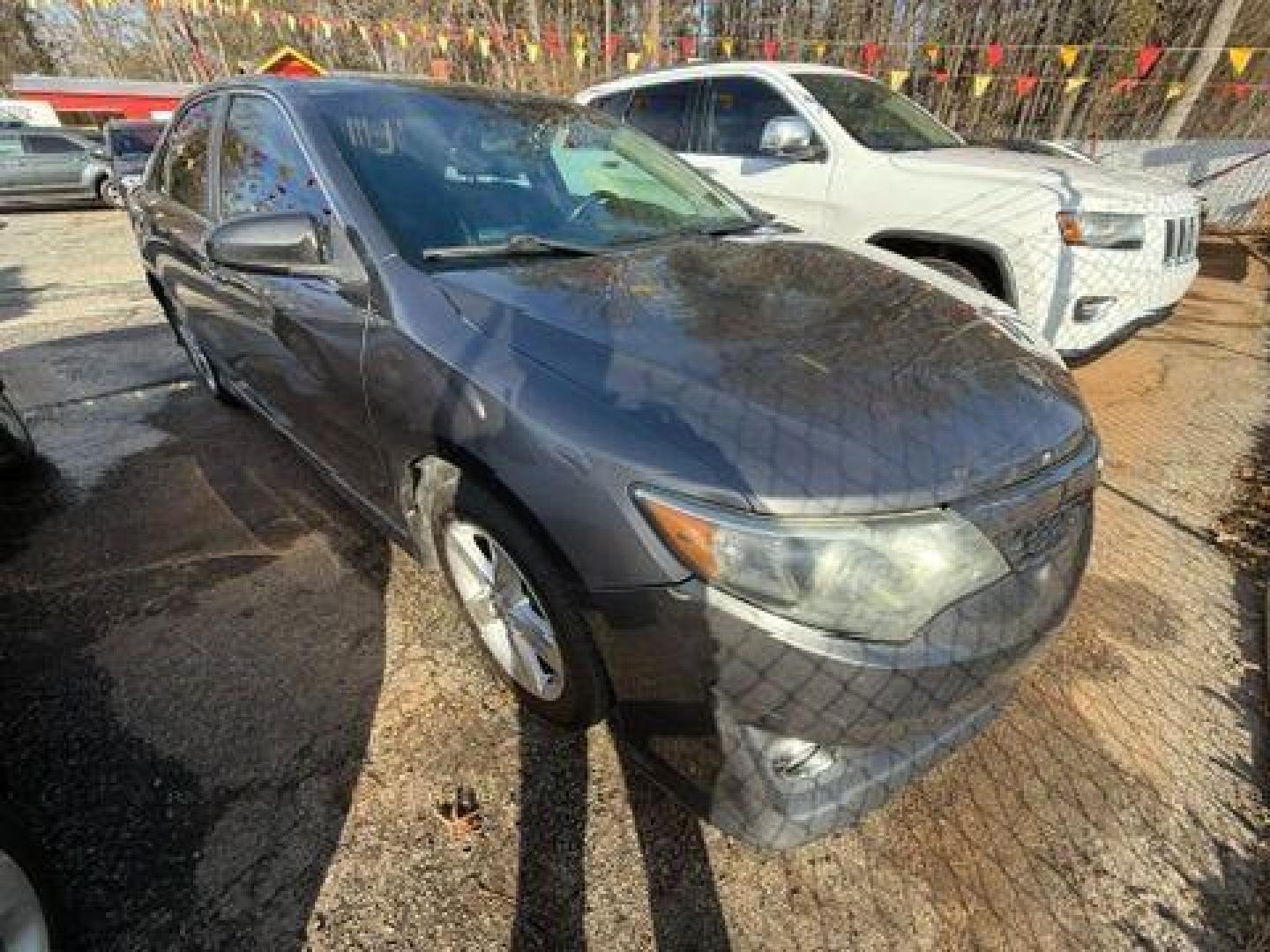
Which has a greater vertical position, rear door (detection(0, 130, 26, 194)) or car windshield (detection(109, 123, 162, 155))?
car windshield (detection(109, 123, 162, 155))

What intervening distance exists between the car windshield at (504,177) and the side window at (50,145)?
50.5ft

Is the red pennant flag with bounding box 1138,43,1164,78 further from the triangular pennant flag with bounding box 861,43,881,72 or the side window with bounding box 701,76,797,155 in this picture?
the side window with bounding box 701,76,797,155

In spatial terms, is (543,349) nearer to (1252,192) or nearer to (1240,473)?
(1240,473)

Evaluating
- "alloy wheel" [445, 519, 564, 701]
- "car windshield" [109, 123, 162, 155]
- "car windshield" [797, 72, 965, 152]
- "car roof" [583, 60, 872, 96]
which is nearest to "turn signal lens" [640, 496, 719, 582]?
"alloy wheel" [445, 519, 564, 701]

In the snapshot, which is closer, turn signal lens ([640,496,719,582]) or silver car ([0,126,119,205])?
turn signal lens ([640,496,719,582])

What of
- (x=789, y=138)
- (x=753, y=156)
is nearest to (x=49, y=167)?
(x=753, y=156)

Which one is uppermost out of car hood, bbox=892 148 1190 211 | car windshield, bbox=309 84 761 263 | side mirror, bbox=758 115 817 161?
car windshield, bbox=309 84 761 263

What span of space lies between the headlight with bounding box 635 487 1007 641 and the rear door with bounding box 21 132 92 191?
17.2 metres

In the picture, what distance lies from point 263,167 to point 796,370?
223 centimetres

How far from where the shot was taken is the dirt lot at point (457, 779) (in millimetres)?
1708

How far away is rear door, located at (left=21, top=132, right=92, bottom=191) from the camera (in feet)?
44.0

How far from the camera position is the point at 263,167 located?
105 inches

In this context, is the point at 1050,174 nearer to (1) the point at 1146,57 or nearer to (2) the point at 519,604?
(2) the point at 519,604

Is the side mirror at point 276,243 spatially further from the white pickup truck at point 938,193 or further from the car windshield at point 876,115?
the car windshield at point 876,115
